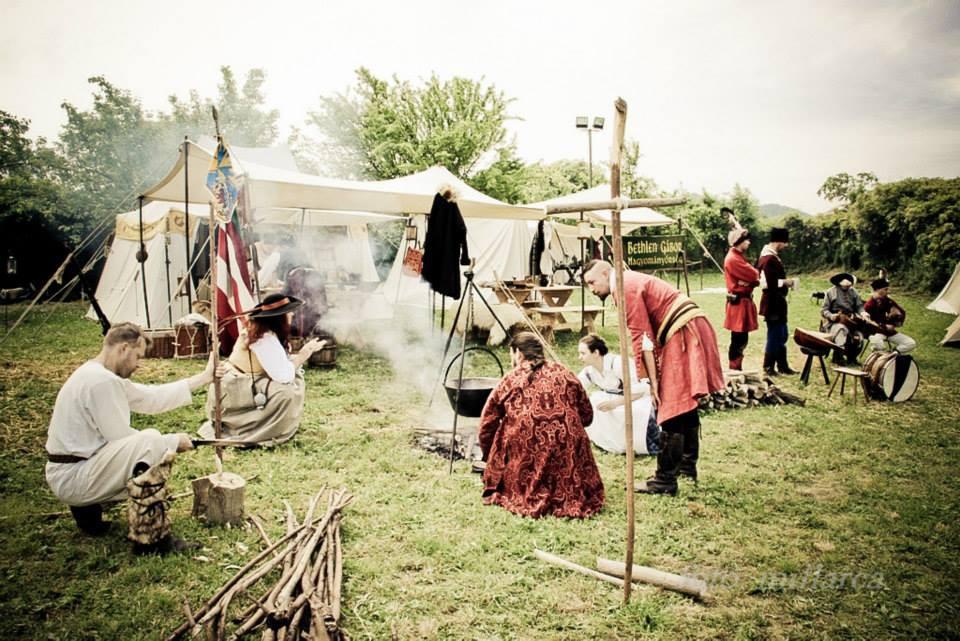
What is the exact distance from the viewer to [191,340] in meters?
8.17

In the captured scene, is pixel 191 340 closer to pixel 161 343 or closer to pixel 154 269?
pixel 161 343

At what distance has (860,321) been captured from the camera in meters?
7.36

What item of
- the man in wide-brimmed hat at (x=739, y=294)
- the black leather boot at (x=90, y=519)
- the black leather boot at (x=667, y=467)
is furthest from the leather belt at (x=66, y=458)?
the man in wide-brimmed hat at (x=739, y=294)

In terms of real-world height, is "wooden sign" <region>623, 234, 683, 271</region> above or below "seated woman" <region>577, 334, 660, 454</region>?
above

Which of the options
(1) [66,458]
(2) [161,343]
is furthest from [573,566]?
(2) [161,343]

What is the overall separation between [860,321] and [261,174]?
8.52 m

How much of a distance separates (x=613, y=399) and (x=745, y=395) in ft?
8.28

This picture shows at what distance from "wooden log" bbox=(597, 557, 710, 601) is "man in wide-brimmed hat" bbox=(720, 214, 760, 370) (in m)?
4.63

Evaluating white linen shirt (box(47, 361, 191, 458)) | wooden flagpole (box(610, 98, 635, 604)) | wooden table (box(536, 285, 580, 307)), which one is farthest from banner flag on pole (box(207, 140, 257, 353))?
wooden table (box(536, 285, 580, 307))

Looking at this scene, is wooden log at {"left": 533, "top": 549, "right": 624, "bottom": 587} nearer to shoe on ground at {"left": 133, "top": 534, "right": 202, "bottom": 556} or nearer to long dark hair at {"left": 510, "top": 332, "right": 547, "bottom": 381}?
long dark hair at {"left": 510, "top": 332, "right": 547, "bottom": 381}

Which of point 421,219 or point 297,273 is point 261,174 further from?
point 421,219

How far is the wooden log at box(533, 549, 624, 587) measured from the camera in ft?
9.19

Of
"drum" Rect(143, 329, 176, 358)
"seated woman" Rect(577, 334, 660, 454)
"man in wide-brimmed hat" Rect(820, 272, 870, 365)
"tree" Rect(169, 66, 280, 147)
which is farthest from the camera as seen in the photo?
"tree" Rect(169, 66, 280, 147)

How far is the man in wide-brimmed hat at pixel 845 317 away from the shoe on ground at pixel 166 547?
803 cm
